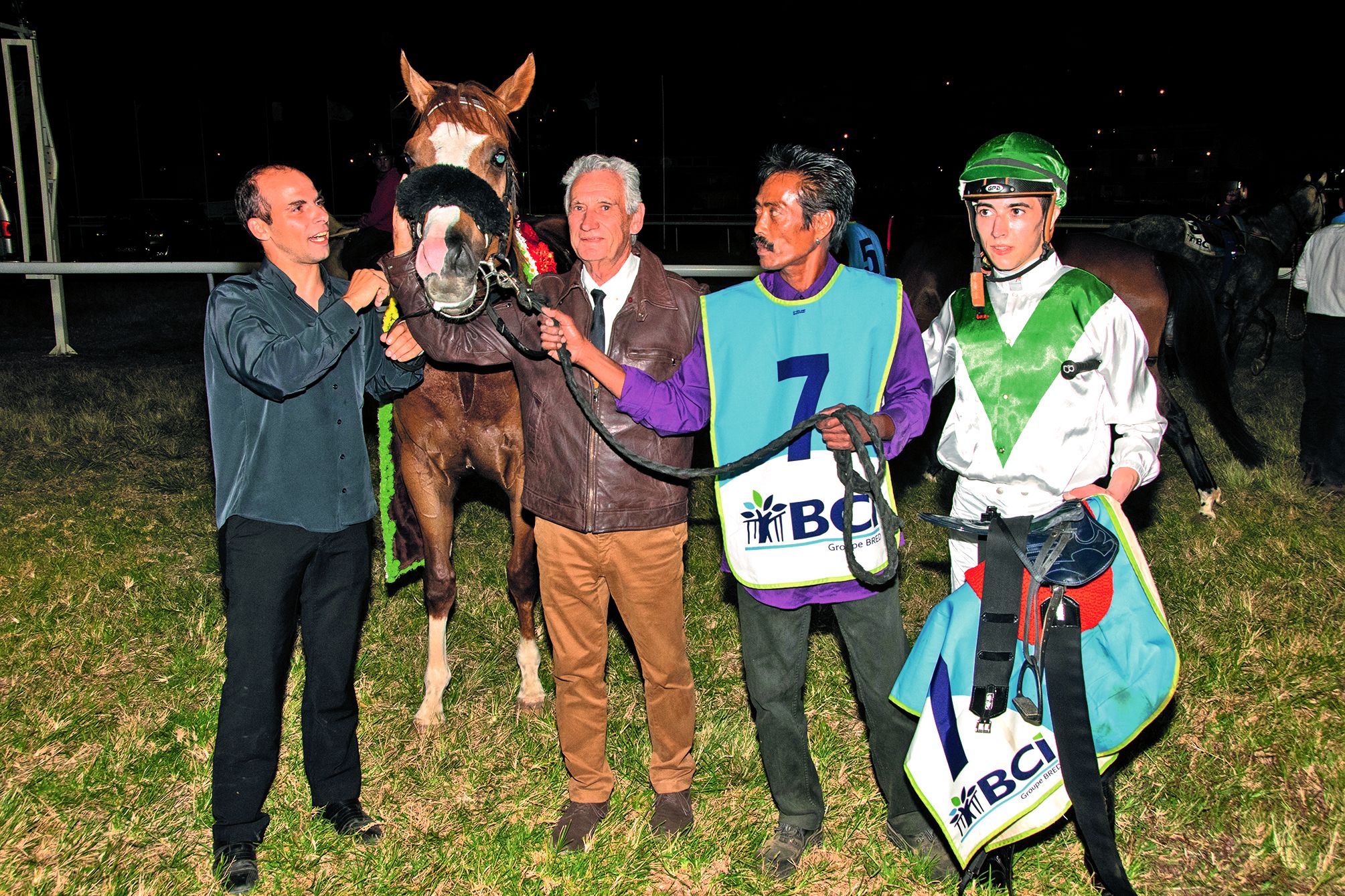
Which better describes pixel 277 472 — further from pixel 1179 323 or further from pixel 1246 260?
pixel 1246 260

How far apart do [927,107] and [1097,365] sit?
102 feet

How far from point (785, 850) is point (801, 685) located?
534 millimetres

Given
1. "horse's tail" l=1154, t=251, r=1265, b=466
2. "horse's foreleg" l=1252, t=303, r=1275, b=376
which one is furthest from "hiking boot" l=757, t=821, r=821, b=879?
"horse's foreleg" l=1252, t=303, r=1275, b=376

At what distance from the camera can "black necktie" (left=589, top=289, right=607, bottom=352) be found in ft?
9.52

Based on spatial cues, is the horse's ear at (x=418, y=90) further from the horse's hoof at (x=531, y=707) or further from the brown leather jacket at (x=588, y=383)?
the horse's hoof at (x=531, y=707)

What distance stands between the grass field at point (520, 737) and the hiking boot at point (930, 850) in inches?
1.7

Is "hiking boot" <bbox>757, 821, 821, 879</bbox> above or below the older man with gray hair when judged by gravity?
below

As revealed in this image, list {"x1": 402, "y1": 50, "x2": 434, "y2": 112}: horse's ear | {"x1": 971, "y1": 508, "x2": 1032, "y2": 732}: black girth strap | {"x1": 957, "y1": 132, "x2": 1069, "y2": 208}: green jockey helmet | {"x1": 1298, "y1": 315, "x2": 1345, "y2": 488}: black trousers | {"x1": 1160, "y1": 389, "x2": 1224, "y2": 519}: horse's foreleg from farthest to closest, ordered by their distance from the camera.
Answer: {"x1": 1298, "y1": 315, "x2": 1345, "y2": 488}: black trousers → {"x1": 1160, "y1": 389, "x2": 1224, "y2": 519}: horse's foreleg → {"x1": 402, "y1": 50, "x2": 434, "y2": 112}: horse's ear → {"x1": 957, "y1": 132, "x2": 1069, "y2": 208}: green jockey helmet → {"x1": 971, "y1": 508, "x2": 1032, "y2": 732}: black girth strap

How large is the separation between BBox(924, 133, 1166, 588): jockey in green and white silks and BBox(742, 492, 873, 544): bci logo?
15.1 inches

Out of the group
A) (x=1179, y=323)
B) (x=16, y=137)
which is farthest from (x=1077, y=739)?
(x=16, y=137)

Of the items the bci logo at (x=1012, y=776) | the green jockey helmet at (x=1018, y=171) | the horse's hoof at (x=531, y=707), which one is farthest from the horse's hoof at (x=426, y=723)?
the green jockey helmet at (x=1018, y=171)

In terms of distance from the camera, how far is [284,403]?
290 cm

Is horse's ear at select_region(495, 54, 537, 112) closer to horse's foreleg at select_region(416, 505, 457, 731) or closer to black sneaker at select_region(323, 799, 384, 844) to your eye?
horse's foreleg at select_region(416, 505, 457, 731)

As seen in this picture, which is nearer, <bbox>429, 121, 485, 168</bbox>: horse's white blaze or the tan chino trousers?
the tan chino trousers
